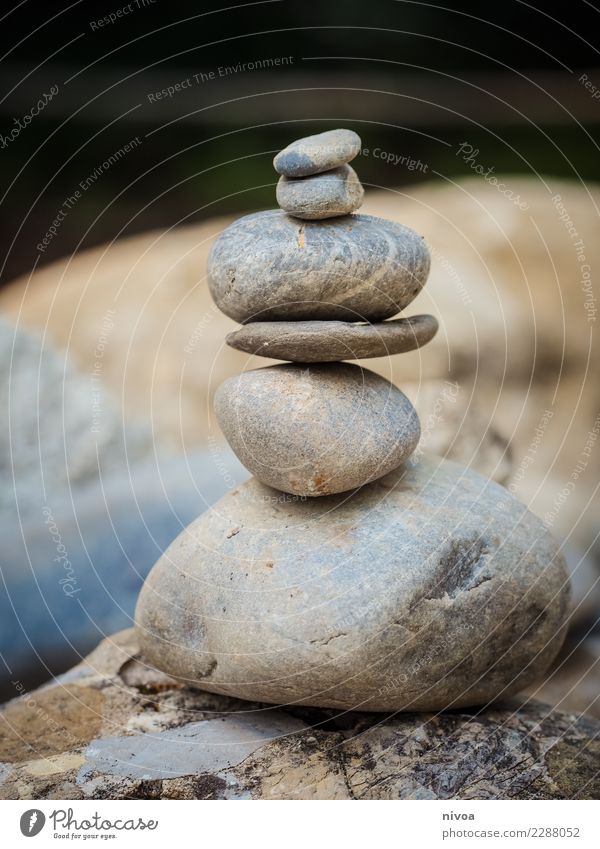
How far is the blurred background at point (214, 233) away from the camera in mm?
7105

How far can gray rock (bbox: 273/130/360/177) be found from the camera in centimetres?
413

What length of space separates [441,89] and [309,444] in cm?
652

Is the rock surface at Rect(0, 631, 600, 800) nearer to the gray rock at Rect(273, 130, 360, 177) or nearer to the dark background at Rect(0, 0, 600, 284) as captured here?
the gray rock at Rect(273, 130, 360, 177)

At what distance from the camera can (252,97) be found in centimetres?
900

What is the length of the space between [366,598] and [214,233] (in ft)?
22.5

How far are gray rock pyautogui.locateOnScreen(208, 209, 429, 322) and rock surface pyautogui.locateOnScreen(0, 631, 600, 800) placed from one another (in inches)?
78.7

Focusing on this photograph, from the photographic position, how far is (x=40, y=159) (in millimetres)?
8547

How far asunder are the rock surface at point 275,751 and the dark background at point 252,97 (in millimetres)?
4927

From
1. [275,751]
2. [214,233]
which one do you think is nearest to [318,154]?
[275,751]

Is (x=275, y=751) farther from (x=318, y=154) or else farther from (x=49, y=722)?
(x=318, y=154)

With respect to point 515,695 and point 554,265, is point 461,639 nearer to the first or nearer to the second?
point 515,695

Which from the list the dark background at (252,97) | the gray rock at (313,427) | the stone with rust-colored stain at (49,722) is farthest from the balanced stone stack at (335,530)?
the dark background at (252,97)

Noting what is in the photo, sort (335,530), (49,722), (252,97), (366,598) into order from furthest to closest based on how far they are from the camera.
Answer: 1. (252,97)
2. (49,722)
3. (335,530)
4. (366,598)
